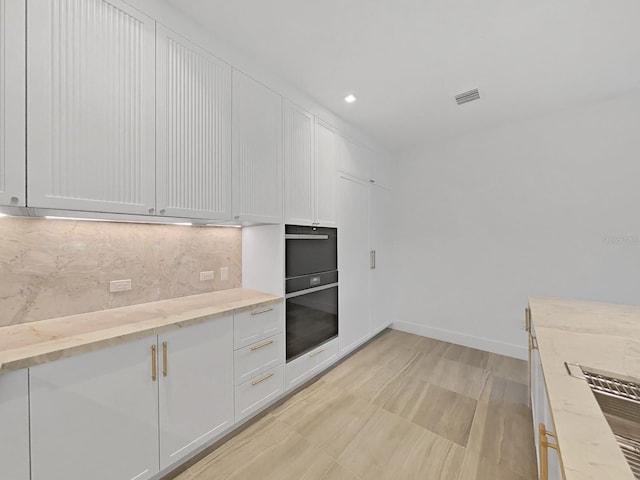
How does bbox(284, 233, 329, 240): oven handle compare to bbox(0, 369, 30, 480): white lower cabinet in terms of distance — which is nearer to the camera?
bbox(0, 369, 30, 480): white lower cabinet

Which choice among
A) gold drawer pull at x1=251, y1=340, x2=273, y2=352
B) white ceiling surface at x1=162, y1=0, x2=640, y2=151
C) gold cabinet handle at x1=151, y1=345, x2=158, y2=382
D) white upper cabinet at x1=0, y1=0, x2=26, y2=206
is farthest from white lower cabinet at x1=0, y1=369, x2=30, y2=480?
white ceiling surface at x1=162, y1=0, x2=640, y2=151

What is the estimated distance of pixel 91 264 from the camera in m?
1.66

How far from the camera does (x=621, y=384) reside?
0.90 metres

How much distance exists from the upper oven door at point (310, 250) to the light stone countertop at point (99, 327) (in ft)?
1.34

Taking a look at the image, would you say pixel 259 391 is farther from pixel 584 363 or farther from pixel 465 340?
pixel 465 340

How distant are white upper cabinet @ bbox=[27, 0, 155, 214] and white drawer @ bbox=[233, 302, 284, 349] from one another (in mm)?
945

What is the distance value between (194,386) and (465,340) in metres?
3.26

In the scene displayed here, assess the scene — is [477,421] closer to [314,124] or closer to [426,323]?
[426,323]

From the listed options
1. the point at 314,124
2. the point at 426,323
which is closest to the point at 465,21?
the point at 314,124

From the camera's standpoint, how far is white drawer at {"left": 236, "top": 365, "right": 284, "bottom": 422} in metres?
1.86

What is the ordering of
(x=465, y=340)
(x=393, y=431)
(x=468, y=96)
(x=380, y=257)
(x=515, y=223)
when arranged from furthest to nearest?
(x=380, y=257) → (x=465, y=340) → (x=515, y=223) → (x=468, y=96) → (x=393, y=431)

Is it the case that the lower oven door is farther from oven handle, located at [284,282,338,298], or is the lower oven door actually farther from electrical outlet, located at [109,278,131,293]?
electrical outlet, located at [109,278,131,293]

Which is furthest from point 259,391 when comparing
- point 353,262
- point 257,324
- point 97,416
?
point 353,262

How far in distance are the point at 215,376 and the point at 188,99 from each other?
1790 millimetres
